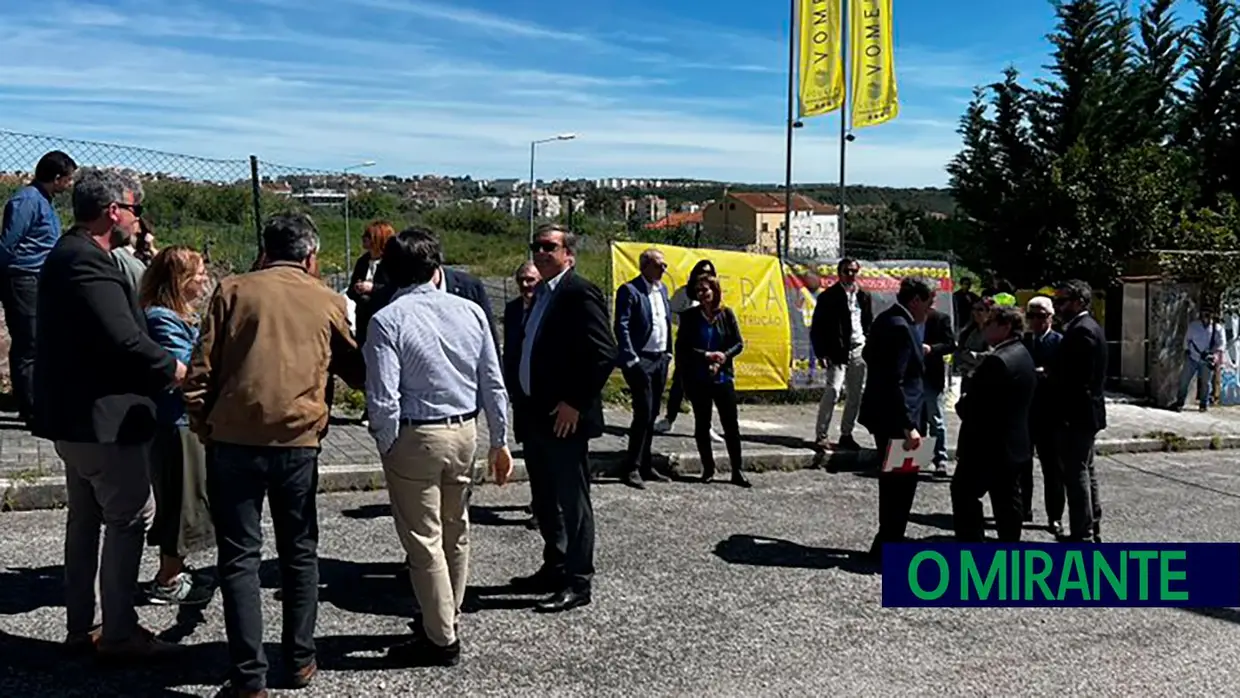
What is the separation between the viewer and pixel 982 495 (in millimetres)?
6215

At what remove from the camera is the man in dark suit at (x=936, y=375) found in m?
8.73

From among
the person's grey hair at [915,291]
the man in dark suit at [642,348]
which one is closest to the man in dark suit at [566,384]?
the person's grey hair at [915,291]

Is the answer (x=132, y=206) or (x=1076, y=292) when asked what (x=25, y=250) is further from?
(x=1076, y=292)

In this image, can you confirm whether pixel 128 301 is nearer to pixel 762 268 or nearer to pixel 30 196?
pixel 30 196

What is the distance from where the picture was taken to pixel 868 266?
12.5 meters

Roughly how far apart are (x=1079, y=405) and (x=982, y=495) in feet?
3.53

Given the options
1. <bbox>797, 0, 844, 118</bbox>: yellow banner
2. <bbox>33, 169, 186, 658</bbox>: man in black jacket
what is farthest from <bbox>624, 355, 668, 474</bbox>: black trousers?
<bbox>797, 0, 844, 118</bbox>: yellow banner

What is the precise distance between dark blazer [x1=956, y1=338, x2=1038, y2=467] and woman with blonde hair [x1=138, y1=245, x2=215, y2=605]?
435 cm

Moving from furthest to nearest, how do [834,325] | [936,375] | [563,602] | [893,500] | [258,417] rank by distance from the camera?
[834,325] < [936,375] < [893,500] < [563,602] < [258,417]

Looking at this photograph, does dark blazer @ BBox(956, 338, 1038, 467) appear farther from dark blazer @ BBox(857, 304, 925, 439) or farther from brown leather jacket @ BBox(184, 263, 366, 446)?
brown leather jacket @ BBox(184, 263, 366, 446)

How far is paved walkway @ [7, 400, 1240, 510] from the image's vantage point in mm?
6781

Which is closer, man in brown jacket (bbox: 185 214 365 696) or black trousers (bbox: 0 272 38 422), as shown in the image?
man in brown jacket (bbox: 185 214 365 696)

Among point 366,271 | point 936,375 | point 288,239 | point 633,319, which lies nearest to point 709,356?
point 633,319

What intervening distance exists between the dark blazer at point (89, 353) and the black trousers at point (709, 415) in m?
4.61
